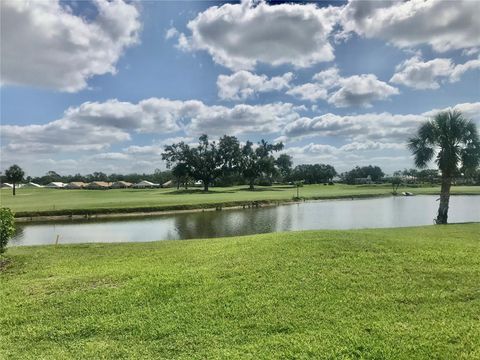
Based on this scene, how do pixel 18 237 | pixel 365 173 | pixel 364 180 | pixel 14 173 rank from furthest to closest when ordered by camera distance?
pixel 365 173
pixel 364 180
pixel 14 173
pixel 18 237

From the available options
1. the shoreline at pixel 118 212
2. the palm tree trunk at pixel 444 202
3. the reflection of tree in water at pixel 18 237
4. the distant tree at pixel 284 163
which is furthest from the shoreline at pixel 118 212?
the distant tree at pixel 284 163

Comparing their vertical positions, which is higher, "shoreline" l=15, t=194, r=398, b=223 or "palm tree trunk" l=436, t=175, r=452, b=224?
"palm tree trunk" l=436, t=175, r=452, b=224

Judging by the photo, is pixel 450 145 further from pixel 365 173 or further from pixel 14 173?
pixel 365 173

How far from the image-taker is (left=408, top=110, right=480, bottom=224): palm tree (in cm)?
2436

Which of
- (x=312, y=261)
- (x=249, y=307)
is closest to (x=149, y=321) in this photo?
(x=249, y=307)

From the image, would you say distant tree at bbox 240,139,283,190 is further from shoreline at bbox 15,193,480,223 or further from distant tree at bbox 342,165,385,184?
distant tree at bbox 342,165,385,184

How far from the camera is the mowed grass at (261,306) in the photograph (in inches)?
216

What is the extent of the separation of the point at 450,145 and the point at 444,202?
Answer: 359cm

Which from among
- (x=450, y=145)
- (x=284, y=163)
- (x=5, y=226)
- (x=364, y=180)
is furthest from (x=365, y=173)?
A: (x=5, y=226)

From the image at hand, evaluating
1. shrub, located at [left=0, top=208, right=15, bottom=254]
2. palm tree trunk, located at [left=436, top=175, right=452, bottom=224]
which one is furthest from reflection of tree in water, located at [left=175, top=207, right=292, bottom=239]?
shrub, located at [left=0, top=208, right=15, bottom=254]

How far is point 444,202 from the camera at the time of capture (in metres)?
24.5

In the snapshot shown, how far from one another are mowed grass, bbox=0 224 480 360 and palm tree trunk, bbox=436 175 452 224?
14746 mm

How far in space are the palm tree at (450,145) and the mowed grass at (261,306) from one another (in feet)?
51.1

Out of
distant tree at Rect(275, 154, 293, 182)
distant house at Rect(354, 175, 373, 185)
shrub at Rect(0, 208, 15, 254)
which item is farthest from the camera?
distant house at Rect(354, 175, 373, 185)
